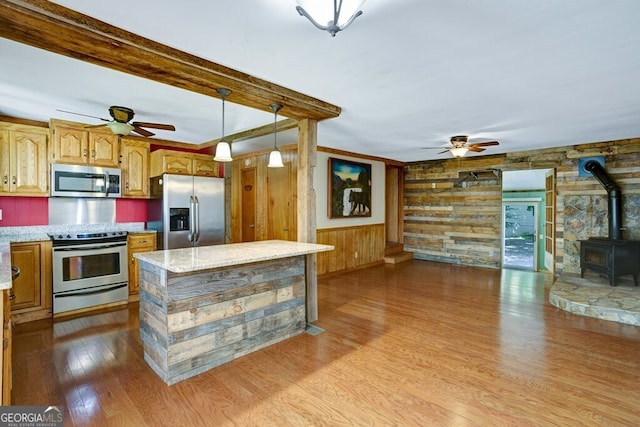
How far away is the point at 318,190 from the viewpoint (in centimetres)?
560

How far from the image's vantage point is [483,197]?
6.57m

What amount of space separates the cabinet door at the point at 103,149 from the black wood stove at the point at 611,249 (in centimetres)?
708

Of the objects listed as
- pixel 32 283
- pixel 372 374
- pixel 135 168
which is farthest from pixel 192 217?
pixel 372 374

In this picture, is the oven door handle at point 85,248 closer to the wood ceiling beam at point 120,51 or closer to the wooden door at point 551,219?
the wood ceiling beam at point 120,51

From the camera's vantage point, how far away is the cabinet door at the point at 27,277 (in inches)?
135

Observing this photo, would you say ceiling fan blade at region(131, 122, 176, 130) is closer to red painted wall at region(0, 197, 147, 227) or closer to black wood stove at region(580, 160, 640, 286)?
red painted wall at region(0, 197, 147, 227)

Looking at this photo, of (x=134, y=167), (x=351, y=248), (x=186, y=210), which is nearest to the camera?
(x=134, y=167)

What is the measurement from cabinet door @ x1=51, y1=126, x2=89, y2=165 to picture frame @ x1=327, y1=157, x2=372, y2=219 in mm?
3661

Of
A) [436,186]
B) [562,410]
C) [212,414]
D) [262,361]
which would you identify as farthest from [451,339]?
[436,186]

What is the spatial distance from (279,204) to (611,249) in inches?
200

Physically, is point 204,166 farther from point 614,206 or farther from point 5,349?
point 614,206

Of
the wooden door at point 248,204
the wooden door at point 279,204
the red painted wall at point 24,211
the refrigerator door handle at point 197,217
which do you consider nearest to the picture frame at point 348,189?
the wooden door at point 279,204

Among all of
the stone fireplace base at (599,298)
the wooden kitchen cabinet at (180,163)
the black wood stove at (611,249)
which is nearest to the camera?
the stone fireplace base at (599,298)

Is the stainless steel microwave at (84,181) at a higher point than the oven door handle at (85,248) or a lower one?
higher
